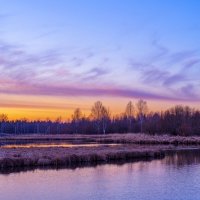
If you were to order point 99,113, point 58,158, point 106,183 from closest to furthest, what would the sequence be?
1. point 106,183
2. point 58,158
3. point 99,113

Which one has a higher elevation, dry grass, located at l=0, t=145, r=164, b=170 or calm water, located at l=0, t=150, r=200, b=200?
dry grass, located at l=0, t=145, r=164, b=170

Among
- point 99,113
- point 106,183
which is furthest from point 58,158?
point 99,113

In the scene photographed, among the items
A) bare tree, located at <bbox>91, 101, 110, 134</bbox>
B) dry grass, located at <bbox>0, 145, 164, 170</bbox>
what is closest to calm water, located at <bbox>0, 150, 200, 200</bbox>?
dry grass, located at <bbox>0, 145, 164, 170</bbox>

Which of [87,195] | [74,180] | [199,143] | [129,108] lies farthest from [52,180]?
[129,108]

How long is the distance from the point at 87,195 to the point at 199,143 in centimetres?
5605

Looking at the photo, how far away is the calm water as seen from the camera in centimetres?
2408

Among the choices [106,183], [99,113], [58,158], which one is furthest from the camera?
[99,113]

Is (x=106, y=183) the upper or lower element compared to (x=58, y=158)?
lower

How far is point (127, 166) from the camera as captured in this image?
3966cm

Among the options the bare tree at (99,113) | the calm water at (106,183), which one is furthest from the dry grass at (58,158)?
the bare tree at (99,113)

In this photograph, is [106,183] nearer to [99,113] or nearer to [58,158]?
[58,158]

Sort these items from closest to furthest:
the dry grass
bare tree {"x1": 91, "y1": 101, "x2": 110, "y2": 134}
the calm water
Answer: the calm water → the dry grass → bare tree {"x1": 91, "y1": 101, "x2": 110, "y2": 134}

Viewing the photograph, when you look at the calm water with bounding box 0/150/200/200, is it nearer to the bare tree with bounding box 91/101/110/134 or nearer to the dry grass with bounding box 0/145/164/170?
the dry grass with bounding box 0/145/164/170

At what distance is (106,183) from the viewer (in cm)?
2883
